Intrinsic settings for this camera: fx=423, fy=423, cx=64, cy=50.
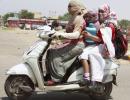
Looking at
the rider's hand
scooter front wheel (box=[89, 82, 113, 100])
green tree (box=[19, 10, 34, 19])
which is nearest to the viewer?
the rider's hand

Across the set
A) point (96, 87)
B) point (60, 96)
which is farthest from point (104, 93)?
point (60, 96)

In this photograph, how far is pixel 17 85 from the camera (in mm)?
7008

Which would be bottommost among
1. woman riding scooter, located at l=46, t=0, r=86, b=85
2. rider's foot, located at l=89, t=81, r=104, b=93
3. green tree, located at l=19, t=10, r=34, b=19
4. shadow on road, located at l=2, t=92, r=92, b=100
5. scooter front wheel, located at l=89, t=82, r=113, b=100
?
green tree, located at l=19, t=10, r=34, b=19

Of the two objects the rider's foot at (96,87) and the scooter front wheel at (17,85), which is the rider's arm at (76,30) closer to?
the rider's foot at (96,87)

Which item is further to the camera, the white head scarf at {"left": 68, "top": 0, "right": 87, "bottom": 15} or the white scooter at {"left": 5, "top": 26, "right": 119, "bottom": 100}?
the white head scarf at {"left": 68, "top": 0, "right": 87, "bottom": 15}

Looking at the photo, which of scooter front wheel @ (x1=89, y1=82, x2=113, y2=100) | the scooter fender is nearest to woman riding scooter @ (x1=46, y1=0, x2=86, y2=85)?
the scooter fender

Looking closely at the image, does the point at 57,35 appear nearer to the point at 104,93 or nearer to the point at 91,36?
the point at 91,36

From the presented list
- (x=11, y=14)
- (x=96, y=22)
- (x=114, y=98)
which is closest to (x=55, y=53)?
(x=96, y=22)

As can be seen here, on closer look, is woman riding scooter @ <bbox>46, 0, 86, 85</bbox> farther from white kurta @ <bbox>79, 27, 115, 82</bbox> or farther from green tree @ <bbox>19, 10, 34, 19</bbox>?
green tree @ <bbox>19, 10, 34, 19</bbox>

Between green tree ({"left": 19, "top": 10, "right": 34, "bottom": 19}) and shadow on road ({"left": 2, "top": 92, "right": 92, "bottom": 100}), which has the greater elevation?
shadow on road ({"left": 2, "top": 92, "right": 92, "bottom": 100})

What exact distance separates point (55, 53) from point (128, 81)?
3.23m

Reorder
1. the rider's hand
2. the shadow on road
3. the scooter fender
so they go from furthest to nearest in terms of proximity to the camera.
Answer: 1. the shadow on road
2. the scooter fender
3. the rider's hand

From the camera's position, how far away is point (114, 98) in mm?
7820

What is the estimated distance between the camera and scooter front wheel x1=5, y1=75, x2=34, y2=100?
701cm
